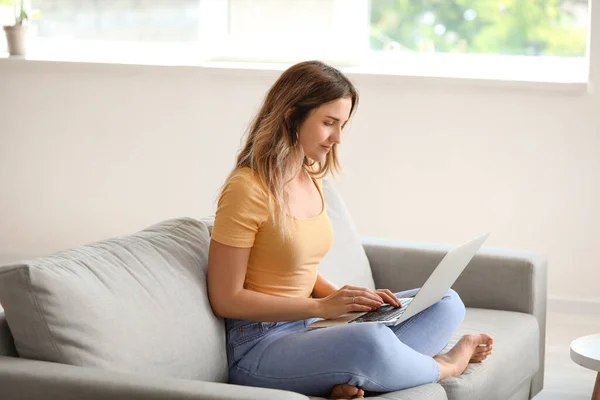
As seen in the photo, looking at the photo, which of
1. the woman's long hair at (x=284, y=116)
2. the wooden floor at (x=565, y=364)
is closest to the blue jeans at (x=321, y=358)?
the woman's long hair at (x=284, y=116)

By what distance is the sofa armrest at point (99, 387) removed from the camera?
182cm

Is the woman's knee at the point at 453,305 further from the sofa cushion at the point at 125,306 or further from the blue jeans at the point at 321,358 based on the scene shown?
the sofa cushion at the point at 125,306

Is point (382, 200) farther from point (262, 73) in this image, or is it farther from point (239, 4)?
point (239, 4)

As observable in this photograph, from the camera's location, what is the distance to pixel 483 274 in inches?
121

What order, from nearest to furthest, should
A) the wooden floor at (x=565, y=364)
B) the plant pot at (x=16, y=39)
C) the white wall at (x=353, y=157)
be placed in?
the wooden floor at (x=565, y=364), the white wall at (x=353, y=157), the plant pot at (x=16, y=39)

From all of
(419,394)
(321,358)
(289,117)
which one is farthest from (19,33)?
(419,394)

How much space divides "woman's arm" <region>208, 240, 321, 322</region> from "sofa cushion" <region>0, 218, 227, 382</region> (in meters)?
0.05

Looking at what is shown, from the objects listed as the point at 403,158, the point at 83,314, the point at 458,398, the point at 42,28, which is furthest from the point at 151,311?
the point at 42,28

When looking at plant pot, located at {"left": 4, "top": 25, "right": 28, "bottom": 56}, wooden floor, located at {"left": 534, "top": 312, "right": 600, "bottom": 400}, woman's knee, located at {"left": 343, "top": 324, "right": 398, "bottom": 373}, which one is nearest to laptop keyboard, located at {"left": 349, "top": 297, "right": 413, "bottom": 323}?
woman's knee, located at {"left": 343, "top": 324, "right": 398, "bottom": 373}

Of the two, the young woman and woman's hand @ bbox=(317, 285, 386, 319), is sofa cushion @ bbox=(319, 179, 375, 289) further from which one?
woman's hand @ bbox=(317, 285, 386, 319)

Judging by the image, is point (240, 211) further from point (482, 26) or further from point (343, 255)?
point (482, 26)

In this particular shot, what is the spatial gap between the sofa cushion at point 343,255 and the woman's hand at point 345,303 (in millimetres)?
507

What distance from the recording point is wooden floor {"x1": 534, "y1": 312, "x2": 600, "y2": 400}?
3.43 metres

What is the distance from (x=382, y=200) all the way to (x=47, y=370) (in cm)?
303
